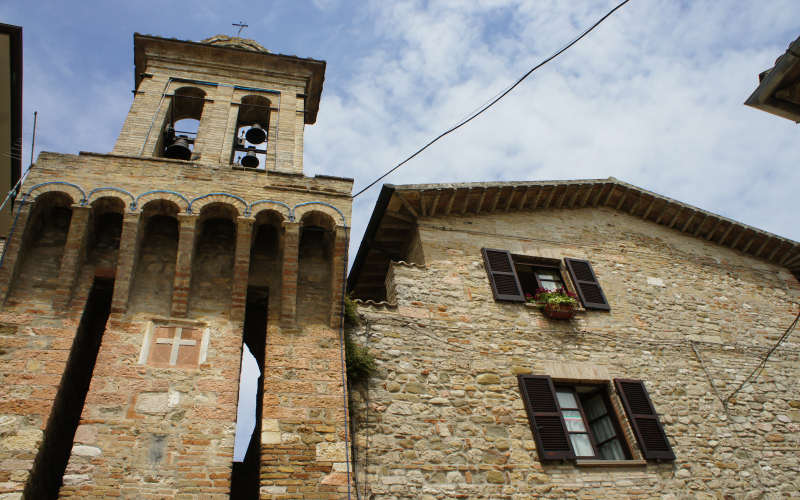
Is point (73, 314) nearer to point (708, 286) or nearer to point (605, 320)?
point (605, 320)

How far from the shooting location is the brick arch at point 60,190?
7996 mm

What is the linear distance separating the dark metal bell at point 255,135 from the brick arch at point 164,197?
9.06 ft

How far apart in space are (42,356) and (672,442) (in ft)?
29.5

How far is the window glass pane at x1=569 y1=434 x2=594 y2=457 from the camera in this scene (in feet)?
27.7

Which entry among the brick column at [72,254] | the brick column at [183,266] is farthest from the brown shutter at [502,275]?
the brick column at [72,254]

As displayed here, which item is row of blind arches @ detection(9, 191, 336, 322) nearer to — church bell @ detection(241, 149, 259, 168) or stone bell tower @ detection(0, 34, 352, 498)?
stone bell tower @ detection(0, 34, 352, 498)

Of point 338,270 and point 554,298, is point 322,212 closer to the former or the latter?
point 338,270

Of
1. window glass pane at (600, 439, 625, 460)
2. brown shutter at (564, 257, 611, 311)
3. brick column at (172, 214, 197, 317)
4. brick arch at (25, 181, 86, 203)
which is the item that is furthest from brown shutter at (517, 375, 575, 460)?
brick arch at (25, 181, 86, 203)

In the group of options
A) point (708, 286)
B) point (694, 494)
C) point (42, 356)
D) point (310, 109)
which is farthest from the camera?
point (310, 109)

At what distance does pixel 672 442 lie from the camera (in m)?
8.82

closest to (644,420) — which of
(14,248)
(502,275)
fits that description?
(502,275)

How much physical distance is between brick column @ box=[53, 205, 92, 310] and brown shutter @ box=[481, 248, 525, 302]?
6.52 metres

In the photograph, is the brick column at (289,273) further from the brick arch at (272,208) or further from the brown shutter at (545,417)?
the brown shutter at (545,417)

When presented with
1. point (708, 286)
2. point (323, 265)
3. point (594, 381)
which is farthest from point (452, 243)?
point (708, 286)
